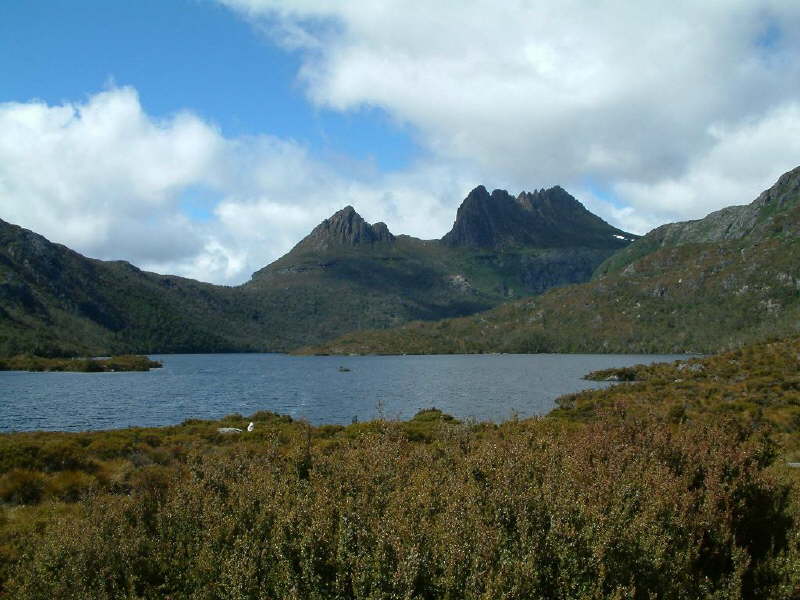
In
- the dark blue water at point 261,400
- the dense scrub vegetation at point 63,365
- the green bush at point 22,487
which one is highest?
the green bush at point 22,487

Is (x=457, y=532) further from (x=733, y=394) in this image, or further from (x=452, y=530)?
(x=733, y=394)

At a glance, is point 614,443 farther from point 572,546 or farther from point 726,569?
point 572,546

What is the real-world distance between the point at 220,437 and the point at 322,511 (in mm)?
23013

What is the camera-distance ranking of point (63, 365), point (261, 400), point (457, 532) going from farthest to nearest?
point (63, 365) → point (261, 400) → point (457, 532)

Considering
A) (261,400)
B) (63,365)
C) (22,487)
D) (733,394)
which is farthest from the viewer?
(63,365)

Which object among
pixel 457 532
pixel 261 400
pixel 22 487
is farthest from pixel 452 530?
pixel 261 400

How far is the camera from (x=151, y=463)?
21.3m

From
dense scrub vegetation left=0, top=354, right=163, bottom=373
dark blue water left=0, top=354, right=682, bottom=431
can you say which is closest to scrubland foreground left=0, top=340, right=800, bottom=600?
dark blue water left=0, top=354, right=682, bottom=431

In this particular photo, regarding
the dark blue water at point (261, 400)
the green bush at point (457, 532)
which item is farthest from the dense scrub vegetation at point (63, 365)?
the green bush at point (457, 532)

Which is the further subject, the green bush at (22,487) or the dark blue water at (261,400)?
the dark blue water at (261,400)

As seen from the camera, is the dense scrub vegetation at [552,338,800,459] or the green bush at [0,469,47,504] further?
the dense scrub vegetation at [552,338,800,459]

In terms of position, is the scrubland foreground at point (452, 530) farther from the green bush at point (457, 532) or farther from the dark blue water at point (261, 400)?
the dark blue water at point (261, 400)

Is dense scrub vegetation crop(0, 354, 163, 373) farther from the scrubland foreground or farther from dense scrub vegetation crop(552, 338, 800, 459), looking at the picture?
the scrubland foreground

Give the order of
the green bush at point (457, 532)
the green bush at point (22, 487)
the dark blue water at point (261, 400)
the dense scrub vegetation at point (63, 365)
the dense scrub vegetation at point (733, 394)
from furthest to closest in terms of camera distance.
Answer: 1. the dense scrub vegetation at point (63, 365)
2. the dark blue water at point (261, 400)
3. the dense scrub vegetation at point (733, 394)
4. the green bush at point (22, 487)
5. the green bush at point (457, 532)
